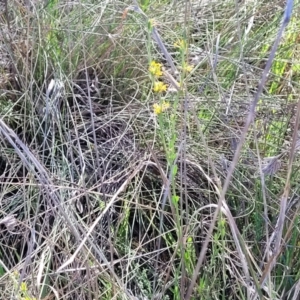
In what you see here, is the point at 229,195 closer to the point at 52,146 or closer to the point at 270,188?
the point at 270,188

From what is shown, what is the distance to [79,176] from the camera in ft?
3.45

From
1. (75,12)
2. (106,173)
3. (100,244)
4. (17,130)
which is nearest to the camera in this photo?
(100,244)

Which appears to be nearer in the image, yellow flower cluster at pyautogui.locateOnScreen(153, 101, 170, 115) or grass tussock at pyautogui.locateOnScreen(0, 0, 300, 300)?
yellow flower cluster at pyautogui.locateOnScreen(153, 101, 170, 115)

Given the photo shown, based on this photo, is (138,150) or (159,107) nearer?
(159,107)

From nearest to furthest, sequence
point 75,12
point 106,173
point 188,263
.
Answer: point 188,263
point 106,173
point 75,12

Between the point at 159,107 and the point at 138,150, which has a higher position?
the point at 159,107

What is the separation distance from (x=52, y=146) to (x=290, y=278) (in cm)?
49

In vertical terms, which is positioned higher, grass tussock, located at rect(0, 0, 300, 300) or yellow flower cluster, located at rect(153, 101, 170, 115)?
yellow flower cluster, located at rect(153, 101, 170, 115)

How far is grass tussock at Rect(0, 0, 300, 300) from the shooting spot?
881mm

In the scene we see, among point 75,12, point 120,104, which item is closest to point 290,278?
point 120,104

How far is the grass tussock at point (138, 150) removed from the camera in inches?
34.7

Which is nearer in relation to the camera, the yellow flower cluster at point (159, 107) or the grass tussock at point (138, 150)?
the yellow flower cluster at point (159, 107)

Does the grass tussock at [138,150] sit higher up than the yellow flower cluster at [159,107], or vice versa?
the yellow flower cluster at [159,107]

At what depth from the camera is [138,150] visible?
1.11 metres
